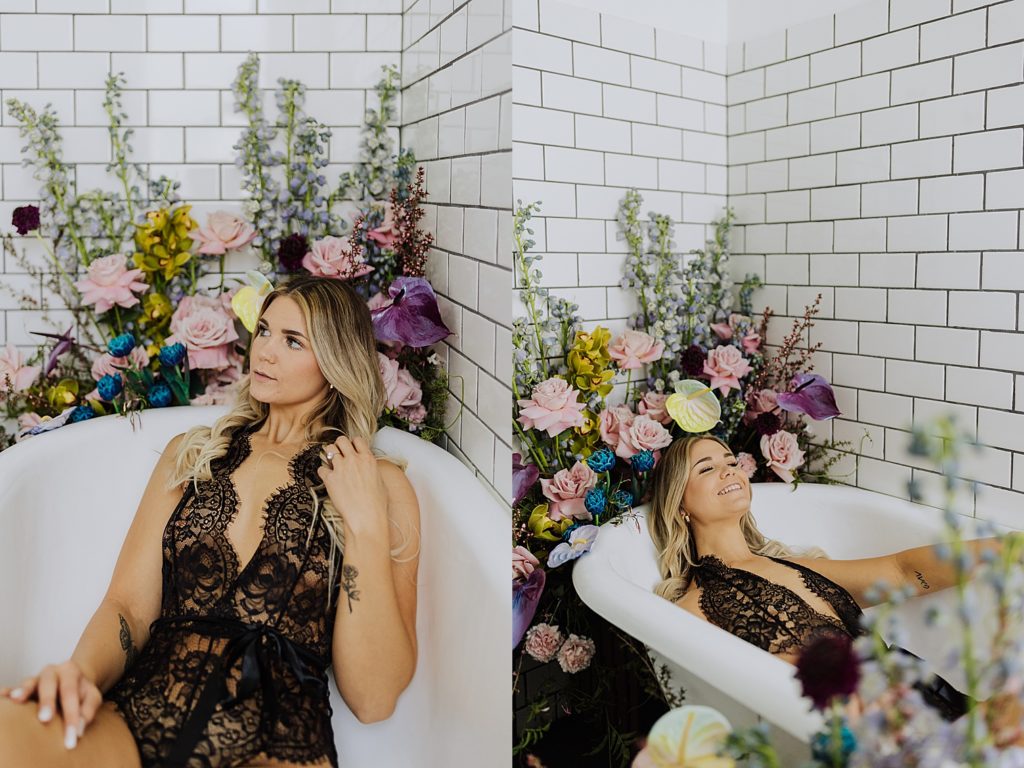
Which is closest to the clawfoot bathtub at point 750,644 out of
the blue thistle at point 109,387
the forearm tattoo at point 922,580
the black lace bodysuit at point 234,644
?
the forearm tattoo at point 922,580

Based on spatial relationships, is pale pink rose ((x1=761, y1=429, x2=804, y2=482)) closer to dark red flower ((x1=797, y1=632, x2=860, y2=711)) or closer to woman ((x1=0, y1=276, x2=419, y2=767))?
dark red flower ((x1=797, y1=632, x2=860, y2=711))

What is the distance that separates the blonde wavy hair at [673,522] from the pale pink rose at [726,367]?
0.09m

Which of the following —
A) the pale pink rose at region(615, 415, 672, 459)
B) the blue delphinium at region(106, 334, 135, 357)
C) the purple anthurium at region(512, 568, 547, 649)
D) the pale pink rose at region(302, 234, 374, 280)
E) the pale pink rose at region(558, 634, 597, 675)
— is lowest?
the pale pink rose at region(558, 634, 597, 675)

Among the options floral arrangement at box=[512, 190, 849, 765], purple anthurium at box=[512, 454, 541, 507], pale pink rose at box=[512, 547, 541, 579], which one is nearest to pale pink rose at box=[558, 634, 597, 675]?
floral arrangement at box=[512, 190, 849, 765]

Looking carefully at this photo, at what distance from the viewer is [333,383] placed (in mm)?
1467

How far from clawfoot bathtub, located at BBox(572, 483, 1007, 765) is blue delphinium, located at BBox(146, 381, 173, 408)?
0.96 meters

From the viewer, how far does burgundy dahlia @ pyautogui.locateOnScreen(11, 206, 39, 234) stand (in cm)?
160

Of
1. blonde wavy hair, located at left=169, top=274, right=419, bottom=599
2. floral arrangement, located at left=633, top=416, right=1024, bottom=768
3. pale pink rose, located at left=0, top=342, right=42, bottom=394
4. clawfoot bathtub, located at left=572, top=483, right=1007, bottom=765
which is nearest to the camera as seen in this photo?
floral arrangement, located at left=633, top=416, right=1024, bottom=768

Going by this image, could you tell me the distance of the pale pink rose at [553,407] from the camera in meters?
1.30

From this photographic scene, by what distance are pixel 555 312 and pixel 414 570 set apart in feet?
1.77

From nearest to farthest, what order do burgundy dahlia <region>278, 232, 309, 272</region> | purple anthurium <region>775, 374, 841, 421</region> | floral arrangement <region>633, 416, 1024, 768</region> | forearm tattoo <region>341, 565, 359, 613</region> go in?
1. floral arrangement <region>633, 416, 1024, 768</region>
2. purple anthurium <region>775, 374, 841, 421</region>
3. forearm tattoo <region>341, 565, 359, 613</region>
4. burgundy dahlia <region>278, 232, 309, 272</region>

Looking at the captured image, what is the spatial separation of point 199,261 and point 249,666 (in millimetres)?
954

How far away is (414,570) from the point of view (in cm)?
146

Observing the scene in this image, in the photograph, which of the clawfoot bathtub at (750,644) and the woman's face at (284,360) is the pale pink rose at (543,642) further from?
the woman's face at (284,360)
